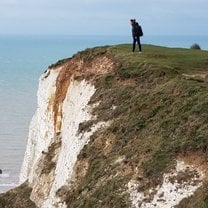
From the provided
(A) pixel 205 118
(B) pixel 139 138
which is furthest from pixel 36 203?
(A) pixel 205 118

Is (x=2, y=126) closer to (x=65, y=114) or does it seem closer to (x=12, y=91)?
(x=12, y=91)

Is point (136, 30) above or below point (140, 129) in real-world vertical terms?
above

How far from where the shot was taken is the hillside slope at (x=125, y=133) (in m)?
18.4

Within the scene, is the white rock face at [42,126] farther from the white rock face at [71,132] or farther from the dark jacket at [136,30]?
the dark jacket at [136,30]

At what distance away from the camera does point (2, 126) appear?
6875 centimetres

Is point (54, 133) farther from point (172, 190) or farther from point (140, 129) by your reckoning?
point (172, 190)

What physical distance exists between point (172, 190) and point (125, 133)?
467 centimetres

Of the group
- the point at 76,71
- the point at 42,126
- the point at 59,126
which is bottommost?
the point at 42,126

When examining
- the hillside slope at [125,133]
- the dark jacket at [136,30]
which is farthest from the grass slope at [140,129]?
the dark jacket at [136,30]

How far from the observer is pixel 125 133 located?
71.9 feet

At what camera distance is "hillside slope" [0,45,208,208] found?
18438mm

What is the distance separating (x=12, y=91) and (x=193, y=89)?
79037 millimetres

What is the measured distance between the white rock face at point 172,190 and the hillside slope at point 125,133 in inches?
1.2

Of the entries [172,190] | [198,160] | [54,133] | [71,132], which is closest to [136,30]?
[54,133]
